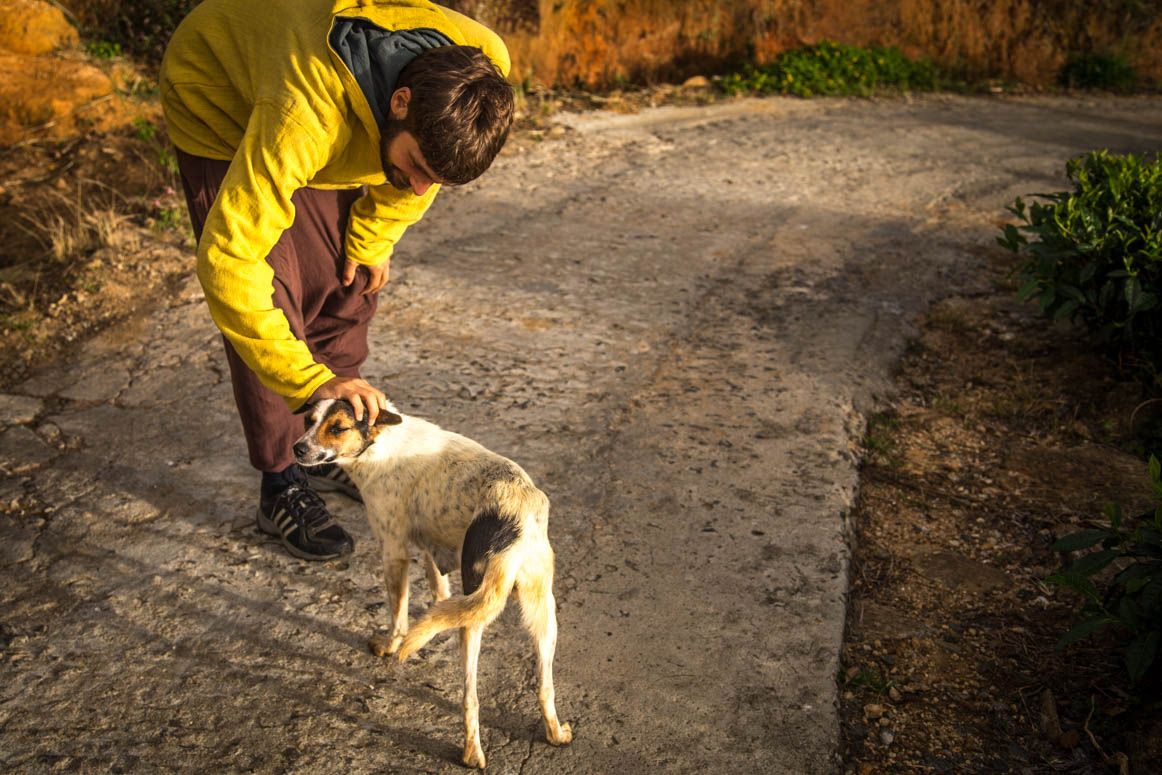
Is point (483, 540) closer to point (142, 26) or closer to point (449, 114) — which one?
point (449, 114)

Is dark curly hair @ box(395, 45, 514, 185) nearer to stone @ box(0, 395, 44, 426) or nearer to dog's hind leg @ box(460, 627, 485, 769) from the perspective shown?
dog's hind leg @ box(460, 627, 485, 769)

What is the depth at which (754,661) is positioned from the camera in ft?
9.26

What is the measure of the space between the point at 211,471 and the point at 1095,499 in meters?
3.48

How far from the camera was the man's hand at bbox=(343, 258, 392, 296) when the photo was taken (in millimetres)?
3240

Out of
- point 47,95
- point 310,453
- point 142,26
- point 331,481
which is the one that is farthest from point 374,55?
point 142,26

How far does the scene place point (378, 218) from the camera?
314 cm


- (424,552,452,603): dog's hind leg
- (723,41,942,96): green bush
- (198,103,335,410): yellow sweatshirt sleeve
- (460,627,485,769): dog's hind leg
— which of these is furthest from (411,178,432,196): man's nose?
(723,41,942,96): green bush

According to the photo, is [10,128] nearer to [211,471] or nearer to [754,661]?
[211,471]

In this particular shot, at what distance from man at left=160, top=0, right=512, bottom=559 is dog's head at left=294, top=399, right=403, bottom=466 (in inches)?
4.4

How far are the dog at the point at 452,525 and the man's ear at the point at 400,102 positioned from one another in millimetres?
837

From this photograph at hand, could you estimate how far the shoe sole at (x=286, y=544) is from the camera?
10.5ft

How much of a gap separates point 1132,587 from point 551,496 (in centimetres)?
190

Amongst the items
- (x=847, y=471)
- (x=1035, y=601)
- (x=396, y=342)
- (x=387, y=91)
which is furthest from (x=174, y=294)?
(x=1035, y=601)

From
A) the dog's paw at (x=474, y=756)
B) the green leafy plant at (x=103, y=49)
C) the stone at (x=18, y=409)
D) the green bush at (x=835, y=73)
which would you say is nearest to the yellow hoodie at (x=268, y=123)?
the dog's paw at (x=474, y=756)
